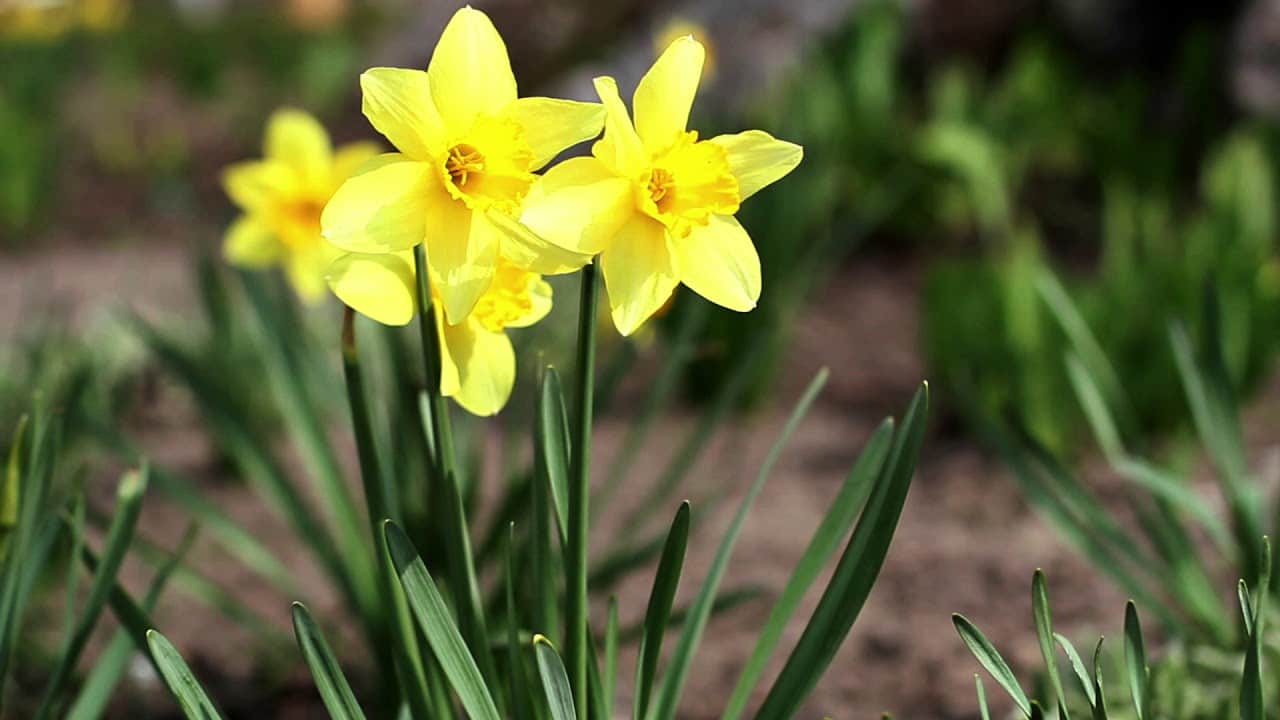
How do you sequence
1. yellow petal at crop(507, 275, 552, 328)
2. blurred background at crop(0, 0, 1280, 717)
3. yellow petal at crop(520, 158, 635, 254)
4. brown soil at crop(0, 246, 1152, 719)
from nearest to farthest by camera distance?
yellow petal at crop(520, 158, 635, 254)
yellow petal at crop(507, 275, 552, 328)
brown soil at crop(0, 246, 1152, 719)
blurred background at crop(0, 0, 1280, 717)

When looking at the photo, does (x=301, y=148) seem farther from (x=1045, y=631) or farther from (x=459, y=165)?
(x=1045, y=631)

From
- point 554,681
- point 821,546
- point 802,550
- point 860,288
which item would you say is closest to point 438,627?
point 554,681

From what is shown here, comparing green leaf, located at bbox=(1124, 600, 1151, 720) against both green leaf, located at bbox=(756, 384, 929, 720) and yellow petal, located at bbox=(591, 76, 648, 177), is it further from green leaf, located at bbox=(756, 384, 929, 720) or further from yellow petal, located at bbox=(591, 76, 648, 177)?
yellow petal, located at bbox=(591, 76, 648, 177)

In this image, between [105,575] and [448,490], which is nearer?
[448,490]

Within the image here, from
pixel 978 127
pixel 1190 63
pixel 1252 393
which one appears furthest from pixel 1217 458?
pixel 1190 63

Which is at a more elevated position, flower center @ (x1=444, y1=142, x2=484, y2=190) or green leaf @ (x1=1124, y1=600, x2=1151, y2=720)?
flower center @ (x1=444, y1=142, x2=484, y2=190)

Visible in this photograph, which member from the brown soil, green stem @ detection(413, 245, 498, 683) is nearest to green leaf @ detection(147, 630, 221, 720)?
green stem @ detection(413, 245, 498, 683)
